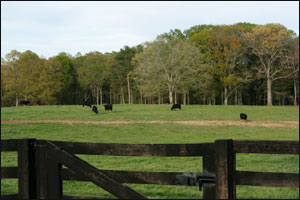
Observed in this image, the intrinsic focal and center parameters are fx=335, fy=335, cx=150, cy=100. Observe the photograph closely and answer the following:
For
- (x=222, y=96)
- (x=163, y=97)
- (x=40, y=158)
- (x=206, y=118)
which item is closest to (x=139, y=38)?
(x=163, y=97)

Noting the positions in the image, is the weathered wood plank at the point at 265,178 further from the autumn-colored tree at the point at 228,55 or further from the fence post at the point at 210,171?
the autumn-colored tree at the point at 228,55

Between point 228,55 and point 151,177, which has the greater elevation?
point 228,55

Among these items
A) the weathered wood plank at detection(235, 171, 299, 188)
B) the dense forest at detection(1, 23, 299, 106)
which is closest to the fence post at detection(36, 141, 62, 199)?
the weathered wood plank at detection(235, 171, 299, 188)

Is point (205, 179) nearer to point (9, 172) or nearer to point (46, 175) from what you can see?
point (46, 175)

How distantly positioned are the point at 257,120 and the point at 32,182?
25770 millimetres

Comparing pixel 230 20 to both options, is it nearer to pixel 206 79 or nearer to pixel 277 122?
pixel 206 79

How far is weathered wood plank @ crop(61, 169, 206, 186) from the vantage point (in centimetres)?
351

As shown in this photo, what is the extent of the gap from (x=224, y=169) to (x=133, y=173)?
1035mm

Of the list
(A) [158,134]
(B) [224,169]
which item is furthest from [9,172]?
(A) [158,134]

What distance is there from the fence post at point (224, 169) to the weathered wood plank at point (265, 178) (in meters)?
0.11

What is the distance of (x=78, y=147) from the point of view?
Result: 12.2 feet

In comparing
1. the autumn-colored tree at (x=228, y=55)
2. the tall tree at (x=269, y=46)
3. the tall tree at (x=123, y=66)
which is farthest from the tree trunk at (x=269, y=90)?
the tall tree at (x=123, y=66)

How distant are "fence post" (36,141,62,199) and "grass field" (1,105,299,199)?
3.54 metres

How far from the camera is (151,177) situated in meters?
3.67
